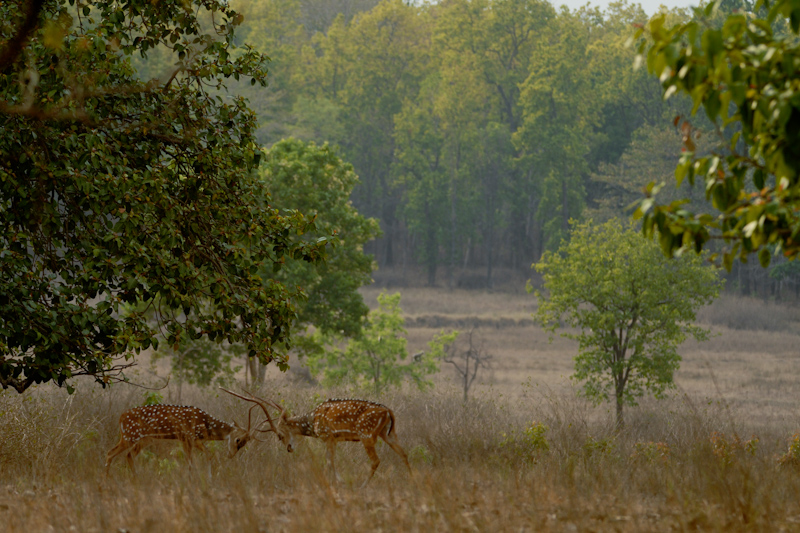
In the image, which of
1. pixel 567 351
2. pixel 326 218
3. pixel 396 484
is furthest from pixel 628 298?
pixel 567 351

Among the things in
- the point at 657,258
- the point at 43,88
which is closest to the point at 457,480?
the point at 43,88

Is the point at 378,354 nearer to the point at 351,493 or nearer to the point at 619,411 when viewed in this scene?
the point at 619,411

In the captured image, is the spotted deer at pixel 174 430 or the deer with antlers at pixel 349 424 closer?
the deer with antlers at pixel 349 424

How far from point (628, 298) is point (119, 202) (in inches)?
620

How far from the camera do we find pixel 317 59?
7106cm

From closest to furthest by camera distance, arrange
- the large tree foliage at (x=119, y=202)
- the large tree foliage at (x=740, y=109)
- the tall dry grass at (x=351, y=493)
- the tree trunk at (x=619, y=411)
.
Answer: the large tree foliage at (x=740, y=109) → the tall dry grass at (x=351, y=493) → the large tree foliage at (x=119, y=202) → the tree trunk at (x=619, y=411)

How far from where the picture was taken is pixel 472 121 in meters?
64.3

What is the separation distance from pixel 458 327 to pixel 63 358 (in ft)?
Result: 127

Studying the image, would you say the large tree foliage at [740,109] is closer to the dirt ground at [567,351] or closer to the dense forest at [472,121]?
the dirt ground at [567,351]

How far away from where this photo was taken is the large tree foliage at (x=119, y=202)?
7172mm

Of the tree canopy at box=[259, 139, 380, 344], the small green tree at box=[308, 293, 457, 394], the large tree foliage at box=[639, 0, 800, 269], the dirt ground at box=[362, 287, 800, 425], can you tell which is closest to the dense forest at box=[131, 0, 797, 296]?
the dirt ground at box=[362, 287, 800, 425]

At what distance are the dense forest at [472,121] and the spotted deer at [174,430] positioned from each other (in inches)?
1948

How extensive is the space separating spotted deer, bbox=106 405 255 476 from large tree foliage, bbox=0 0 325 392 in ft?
1.82

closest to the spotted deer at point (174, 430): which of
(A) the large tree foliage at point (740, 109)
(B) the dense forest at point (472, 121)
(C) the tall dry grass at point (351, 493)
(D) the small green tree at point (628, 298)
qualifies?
(C) the tall dry grass at point (351, 493)
